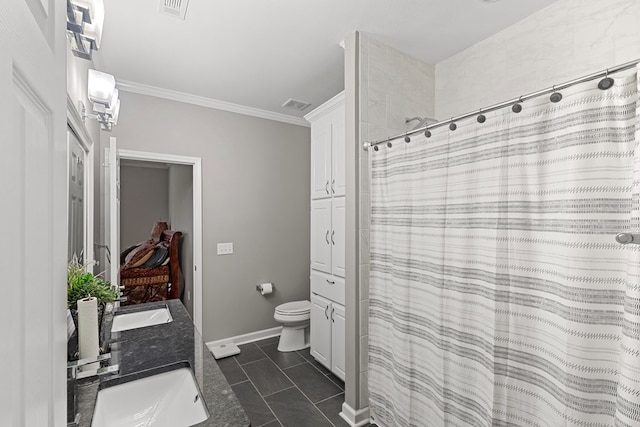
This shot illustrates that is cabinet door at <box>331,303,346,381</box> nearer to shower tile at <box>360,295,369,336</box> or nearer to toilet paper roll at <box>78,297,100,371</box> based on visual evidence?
shower tile at <box>360,295,369,336</box>

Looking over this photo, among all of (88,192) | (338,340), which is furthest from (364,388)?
(88,192)

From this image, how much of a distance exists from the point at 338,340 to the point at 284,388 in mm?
561

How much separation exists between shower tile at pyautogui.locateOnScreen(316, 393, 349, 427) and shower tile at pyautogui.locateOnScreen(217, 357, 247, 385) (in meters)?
0.75

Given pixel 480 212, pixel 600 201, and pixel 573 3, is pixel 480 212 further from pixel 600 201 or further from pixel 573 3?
pixel 573 3

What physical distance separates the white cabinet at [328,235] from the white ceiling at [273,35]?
1.14 metres

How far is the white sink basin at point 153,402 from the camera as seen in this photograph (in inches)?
42.1

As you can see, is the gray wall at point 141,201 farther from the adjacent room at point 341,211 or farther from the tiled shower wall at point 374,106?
the tiled shower wall at point 374,106

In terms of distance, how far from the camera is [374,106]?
2.05m

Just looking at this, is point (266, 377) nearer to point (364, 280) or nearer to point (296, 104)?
point (364, 280)

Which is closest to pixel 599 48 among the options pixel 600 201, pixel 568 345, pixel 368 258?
pixel 600 201

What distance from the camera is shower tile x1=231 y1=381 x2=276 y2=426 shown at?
203 centimetres

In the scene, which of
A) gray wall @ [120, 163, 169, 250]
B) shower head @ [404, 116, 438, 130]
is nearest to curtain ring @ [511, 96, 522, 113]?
shower head @ [404, 116, 438, 130]

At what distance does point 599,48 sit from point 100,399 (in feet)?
9.03

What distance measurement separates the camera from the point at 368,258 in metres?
2.03
